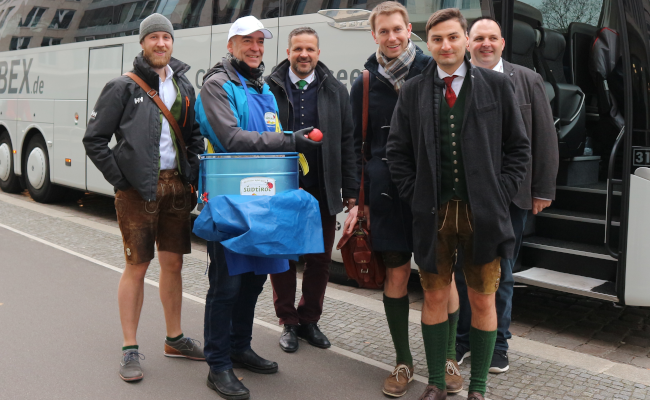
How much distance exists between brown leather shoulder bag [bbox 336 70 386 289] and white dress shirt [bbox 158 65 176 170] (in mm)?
1116

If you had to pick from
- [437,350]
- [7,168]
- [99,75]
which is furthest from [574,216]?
[7,168]

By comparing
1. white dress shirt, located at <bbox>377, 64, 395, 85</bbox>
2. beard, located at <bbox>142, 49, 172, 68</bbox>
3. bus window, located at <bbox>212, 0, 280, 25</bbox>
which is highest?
bus window, located at <bbox>212, 0, 280, 25</bbox>

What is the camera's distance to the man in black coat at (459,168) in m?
3.30

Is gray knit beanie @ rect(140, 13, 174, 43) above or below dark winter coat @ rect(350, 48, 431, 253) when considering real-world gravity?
above

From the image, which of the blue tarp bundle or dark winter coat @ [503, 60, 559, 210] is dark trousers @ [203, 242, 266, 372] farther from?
dark winter coat @ [503, 60, 559, 210]

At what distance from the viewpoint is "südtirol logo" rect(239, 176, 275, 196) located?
3531 mm

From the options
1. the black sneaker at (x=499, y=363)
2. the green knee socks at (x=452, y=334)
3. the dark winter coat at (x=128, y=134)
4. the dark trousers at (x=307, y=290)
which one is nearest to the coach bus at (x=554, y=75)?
the black sneaker at (x=499, y=363)

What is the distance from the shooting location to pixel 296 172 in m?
3.66

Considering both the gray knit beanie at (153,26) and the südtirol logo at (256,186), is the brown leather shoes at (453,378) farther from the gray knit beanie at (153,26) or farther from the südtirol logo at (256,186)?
the gray knit beanie at (153,26)

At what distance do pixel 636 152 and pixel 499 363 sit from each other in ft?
5.54

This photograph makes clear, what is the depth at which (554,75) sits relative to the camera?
242 inches

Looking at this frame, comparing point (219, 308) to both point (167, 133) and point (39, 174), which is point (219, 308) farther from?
point (39, 174)

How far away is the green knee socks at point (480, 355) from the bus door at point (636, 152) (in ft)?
5.35

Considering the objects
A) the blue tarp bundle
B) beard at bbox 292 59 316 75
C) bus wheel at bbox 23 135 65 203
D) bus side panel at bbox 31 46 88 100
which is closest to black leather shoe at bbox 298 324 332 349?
the blue tarp bundle
